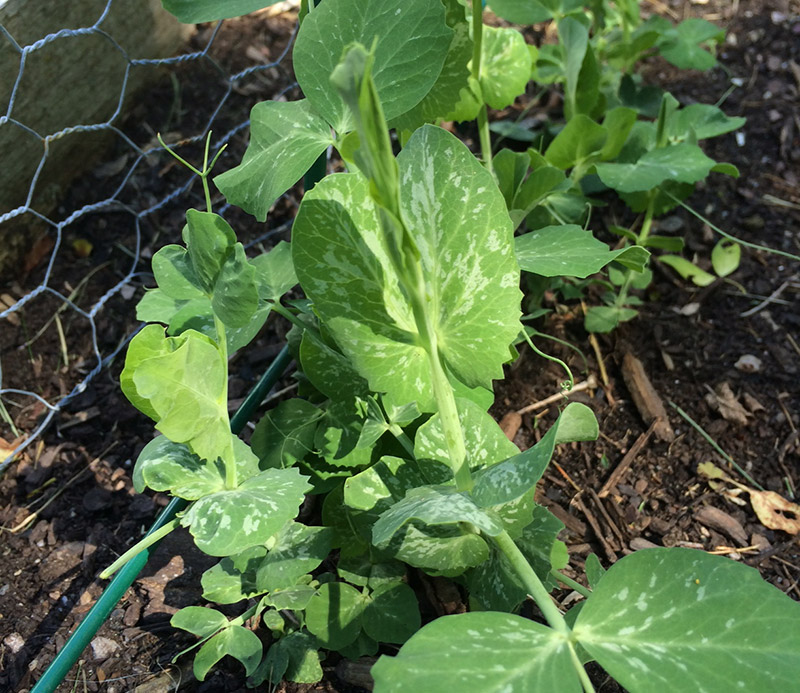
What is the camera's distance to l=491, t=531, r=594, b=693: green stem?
621 millimetres

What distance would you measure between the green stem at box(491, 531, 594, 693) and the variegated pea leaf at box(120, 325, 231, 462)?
0.30 m

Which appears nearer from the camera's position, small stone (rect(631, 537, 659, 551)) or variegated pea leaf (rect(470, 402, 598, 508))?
variegated pea leaf (rect(470, 402, 598, 508))

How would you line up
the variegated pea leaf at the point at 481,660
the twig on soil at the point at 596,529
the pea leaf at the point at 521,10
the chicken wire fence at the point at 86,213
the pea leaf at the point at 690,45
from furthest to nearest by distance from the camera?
the pea leaf at the point at 690,45
the pea leaf at the point at 521,10
the chicken wire fence at the point at 86,213
the twig on soil at the point at 596,529
the variegated pea leaf at the point at 481,660

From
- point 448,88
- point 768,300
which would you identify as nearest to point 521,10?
point 448,88

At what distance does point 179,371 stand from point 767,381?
1083mm

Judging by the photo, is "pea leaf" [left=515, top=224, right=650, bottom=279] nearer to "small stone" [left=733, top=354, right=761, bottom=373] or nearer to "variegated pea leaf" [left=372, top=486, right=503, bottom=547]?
"variegated pea leaf" [left=372, top=486, right=503, bottom=547]

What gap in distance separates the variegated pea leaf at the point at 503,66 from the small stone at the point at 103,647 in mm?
1019

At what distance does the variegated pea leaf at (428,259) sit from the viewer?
2.34 ft

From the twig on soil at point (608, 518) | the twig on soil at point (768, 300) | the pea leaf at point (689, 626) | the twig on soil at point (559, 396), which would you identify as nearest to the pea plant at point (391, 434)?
the pea leaf at point (689, 626)

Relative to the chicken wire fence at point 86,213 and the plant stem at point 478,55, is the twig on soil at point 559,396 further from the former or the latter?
the chicken wire fence at point 86,213

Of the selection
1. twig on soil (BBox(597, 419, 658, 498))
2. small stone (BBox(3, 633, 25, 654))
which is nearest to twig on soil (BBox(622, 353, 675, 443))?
twig on soil (BBox(597, 419, 658, 498))

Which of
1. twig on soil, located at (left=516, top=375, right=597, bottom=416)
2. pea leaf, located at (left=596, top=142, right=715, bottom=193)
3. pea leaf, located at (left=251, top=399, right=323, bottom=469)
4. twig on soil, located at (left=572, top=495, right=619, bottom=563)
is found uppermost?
pea leaf, located at (left=596, top=142, right=715, bottom=193)

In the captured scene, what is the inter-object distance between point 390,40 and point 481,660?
2.09ft

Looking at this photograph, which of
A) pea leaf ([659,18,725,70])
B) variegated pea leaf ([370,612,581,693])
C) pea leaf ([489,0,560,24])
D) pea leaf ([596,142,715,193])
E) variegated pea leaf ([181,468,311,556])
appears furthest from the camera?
pea leaf ([659,18,725,70])
